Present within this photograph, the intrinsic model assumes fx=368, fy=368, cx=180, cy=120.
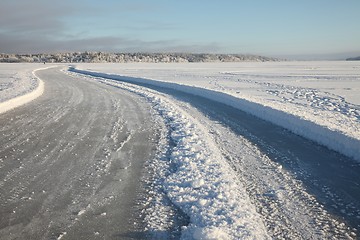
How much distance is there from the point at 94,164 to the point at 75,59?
570ft

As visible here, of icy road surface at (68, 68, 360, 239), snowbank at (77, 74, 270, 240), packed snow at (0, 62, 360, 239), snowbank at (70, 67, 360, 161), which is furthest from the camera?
snowbank at (70, 67, 360, 161)

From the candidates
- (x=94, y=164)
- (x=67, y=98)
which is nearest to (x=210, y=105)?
(x=67, y=98)

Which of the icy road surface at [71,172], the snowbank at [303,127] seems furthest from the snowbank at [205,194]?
the snowbank at [303,127]

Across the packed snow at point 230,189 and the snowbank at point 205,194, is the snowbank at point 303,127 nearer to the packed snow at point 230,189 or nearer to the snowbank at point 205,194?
the packed snow at point 230,189

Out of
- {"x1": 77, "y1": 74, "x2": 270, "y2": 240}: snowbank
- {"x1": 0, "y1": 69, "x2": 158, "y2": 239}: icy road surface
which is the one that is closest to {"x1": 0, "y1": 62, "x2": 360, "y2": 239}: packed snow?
{"x1": 77, "y1": 74, "x2": 270, "y2": 240}: snowbank

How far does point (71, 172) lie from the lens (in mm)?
6660

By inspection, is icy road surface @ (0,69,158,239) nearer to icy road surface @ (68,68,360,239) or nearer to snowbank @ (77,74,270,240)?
snowbank @ (77,74,270,240)

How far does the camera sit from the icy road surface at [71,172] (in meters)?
4.62

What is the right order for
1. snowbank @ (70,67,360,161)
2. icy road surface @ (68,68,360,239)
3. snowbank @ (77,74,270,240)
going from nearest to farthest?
snowbank @ (77,74,270,240) → icy road surface @ (68,68,360,239) → snowbank @ (70,67,360,161)

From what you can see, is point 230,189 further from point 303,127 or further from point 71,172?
point 303,127

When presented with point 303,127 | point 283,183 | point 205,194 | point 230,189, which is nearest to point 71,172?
point 205,194

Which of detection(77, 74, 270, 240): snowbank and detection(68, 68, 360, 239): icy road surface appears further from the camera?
detection(68, 68, 360, 239): icy road surface

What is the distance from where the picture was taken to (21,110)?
47.6 feet

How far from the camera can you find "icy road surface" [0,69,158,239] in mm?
4621
